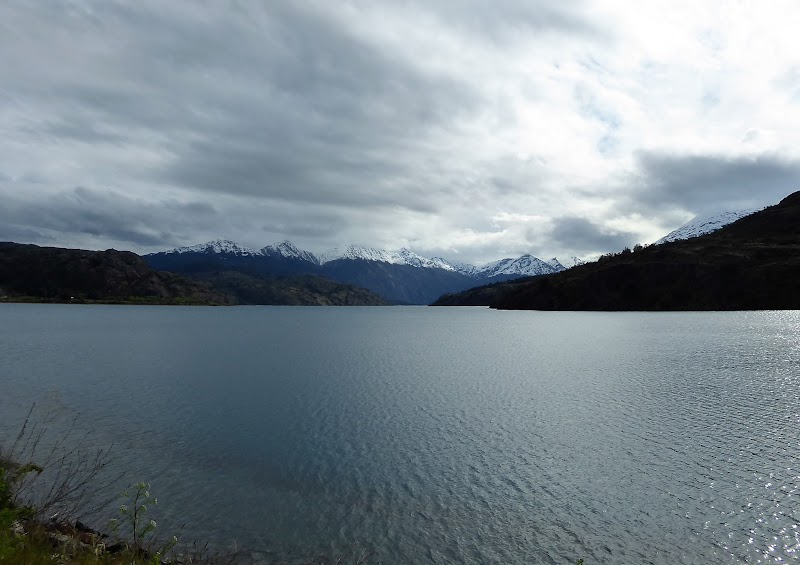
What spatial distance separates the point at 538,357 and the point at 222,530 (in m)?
72.3

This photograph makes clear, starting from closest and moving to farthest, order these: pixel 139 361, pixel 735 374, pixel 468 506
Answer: pixel 468 506 < pixel 735 374 < pixel 139 361

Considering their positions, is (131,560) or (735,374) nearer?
(131,560)

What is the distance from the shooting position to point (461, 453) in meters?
34.0

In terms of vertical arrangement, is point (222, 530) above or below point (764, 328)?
below

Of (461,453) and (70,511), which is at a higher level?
(461,453)

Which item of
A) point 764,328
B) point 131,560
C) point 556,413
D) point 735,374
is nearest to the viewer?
point 131,560

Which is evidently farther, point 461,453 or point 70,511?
point 461,453

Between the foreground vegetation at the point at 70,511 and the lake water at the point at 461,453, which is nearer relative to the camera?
the foreground vegetation at the point at 70,511

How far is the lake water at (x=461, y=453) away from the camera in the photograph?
73.8 ft

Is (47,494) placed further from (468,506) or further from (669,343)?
(669,343)

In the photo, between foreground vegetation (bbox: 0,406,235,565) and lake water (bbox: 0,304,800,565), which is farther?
lake water (bbox: 0,304,800,565)

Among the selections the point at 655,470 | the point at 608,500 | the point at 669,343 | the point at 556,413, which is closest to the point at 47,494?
the point at 608,500

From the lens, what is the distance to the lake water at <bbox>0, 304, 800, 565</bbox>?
73.8ft

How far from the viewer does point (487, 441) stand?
1448 inches
